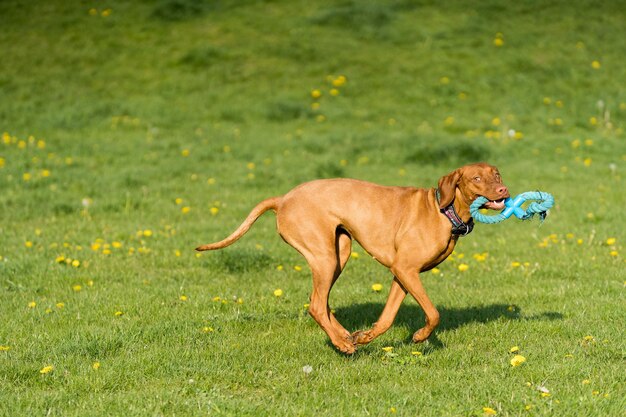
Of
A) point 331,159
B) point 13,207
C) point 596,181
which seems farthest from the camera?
point 331,159

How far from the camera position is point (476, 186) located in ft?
19.4

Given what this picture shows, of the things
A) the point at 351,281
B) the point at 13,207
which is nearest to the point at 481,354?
the point at 351,281

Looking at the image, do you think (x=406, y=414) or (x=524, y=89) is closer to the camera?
(x=406, y=414)

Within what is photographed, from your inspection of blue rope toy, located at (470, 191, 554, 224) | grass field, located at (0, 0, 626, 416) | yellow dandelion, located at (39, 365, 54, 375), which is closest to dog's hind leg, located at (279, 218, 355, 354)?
grass field, located at (0, 0, 626, 416)

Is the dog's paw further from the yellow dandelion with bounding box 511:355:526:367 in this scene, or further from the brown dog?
the yellow dandelion with bounding box 511:355:526:367

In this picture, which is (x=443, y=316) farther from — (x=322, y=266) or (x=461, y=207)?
(x=322, y=266)

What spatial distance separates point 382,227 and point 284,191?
6764 mm

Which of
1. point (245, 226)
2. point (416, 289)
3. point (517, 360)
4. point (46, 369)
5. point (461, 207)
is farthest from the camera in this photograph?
point (245, 226)

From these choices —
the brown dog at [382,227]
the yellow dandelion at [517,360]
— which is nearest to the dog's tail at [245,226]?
the brown dog at [382,227]

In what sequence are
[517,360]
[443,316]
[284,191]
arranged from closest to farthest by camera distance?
[517,360]
[443,316]
[284,191]

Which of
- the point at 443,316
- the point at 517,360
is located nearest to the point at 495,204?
the point at 517,360

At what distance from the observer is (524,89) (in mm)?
18750

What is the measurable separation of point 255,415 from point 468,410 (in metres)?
1.30

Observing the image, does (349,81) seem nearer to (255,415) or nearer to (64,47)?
(64,47)
